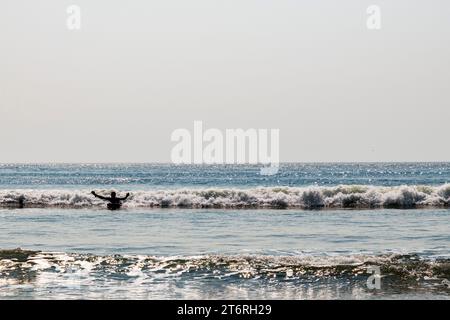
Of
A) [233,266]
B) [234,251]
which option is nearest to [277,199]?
[234,251]

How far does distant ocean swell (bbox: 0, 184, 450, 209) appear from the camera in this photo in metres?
33.0

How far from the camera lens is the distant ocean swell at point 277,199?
33.0 metres

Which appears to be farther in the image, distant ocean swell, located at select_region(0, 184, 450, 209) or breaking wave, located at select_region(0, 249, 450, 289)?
distant ocean swell, located at select_region(0, 184, 450, 209)

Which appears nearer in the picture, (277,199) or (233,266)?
(233,266)

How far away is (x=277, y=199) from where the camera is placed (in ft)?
113

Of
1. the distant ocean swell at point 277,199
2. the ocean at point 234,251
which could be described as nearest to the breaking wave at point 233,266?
the ocean at point 234,251

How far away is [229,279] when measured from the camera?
1444 centimetres

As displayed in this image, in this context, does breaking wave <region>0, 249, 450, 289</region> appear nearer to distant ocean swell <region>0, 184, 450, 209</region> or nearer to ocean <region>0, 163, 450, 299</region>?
ocean <region>0, 163, 450, 299</region>

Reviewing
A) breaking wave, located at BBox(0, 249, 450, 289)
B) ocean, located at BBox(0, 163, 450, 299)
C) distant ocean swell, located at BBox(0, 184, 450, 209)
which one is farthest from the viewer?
distant ocean swell, located at BBox(0, 184, 450, 209)

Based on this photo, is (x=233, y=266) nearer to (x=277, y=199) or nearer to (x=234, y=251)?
(x=234, y=251)

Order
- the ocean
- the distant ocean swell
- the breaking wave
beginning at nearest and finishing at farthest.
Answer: the ocean
the breaking wave
the distant ocean swell

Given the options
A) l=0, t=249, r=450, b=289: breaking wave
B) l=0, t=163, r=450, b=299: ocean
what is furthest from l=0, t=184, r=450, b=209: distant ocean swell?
l=0, t=249, r=450, b=289: breaking wave
